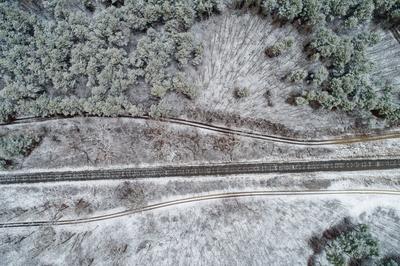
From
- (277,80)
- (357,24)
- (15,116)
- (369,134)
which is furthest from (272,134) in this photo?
(15,116)

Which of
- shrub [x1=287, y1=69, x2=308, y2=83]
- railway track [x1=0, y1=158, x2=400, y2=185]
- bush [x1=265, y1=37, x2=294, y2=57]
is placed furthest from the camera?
railway track [x1=0, y1=158, x2=400, y2=185]

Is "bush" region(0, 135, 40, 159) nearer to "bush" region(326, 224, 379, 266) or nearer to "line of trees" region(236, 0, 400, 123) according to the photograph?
"line of trees" region(236, 0, 400, 123)

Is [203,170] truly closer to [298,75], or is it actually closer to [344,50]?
[298,75]

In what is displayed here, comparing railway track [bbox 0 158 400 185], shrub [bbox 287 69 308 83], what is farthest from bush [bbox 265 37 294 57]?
railway track [bbox 0 158 400 185]

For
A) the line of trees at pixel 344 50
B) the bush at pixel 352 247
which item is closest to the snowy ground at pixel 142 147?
the line of trees at pixel 344 50

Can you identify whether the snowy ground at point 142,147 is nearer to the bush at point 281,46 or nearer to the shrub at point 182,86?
the shrub at point 182,86

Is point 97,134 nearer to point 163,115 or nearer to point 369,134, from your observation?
point 163,115
